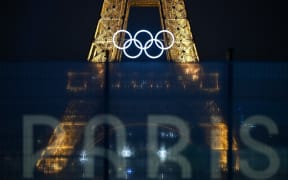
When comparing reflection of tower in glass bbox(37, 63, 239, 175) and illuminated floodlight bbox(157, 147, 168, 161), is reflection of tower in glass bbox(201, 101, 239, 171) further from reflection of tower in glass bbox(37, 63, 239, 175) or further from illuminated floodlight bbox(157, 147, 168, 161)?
illuminated floodlight bbox(157, 147, 168, 161)

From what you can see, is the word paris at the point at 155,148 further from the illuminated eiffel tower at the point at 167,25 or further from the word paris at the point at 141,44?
the illuminated eiffel tower at the point at 167,25

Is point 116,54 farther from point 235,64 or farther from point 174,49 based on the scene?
point 235,64

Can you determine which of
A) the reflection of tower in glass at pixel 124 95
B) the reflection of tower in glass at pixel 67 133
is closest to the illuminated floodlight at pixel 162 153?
the reflection of tower in glass at pixel 124 95

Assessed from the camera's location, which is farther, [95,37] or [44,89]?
[95,37]

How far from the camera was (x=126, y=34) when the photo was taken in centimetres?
1339

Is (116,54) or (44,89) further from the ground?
(116,54)

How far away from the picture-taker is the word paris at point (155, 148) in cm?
513

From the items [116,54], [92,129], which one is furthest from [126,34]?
[92,129]

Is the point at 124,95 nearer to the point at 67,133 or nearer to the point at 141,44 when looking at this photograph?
the point at 67,133

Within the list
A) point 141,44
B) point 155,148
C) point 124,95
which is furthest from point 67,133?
point 141,44

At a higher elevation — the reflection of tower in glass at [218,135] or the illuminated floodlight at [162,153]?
the reflection of tower in glass at [218,135]

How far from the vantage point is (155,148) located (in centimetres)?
524

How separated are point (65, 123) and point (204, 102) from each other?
3.96ft

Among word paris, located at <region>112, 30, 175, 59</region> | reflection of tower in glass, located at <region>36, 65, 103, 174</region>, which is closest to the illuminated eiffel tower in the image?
word paris, located at <region>112, 30, 175, 59</region>
